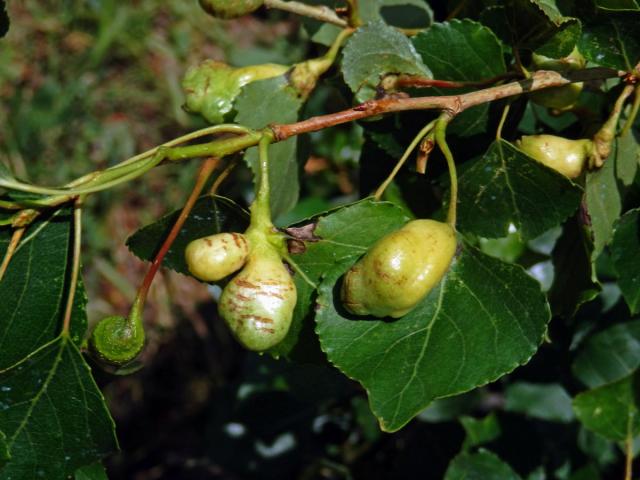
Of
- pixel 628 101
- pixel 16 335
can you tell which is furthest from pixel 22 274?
pixel 628 101

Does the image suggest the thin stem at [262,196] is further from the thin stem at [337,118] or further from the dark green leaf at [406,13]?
the dark green leaf at [406,13]

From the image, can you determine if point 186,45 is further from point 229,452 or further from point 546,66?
point 546,66

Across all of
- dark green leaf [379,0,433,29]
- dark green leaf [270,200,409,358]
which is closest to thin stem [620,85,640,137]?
dark green leaf [270,200,409,358]

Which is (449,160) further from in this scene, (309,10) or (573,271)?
(309,10)

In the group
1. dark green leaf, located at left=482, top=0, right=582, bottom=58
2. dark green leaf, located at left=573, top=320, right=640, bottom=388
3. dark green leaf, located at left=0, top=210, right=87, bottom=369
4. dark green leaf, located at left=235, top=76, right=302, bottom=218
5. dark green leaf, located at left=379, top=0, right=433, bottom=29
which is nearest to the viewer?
dark green leaf, located at left=482, top=0, right=582, bottom=58

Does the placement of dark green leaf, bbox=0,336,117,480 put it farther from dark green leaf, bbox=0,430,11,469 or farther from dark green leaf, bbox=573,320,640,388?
dark green leaf, bbox=573,320,640,388
